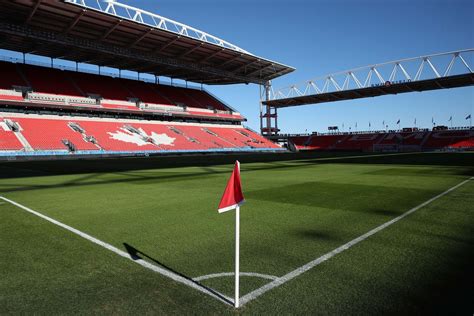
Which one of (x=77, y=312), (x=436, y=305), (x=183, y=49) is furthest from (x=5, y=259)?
(x=183, y=49)

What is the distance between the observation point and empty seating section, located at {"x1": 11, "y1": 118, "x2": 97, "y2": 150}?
35.9 m

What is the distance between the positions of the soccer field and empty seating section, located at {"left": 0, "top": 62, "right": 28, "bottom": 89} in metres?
40.9

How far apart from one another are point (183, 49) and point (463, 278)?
48296mm

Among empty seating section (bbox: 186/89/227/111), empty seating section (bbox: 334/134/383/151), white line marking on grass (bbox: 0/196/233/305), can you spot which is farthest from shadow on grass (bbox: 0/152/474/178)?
empty seating section (bbox: 334/134/383/151)

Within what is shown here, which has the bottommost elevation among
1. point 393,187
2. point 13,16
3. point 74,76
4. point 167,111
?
point 393,187

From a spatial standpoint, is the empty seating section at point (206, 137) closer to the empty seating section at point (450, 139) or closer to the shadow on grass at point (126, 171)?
the shadow on grass at point (126, 171)

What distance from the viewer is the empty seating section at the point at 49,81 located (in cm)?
4397

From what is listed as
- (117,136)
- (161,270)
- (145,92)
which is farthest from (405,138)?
(161,270)

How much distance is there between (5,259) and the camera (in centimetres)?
456

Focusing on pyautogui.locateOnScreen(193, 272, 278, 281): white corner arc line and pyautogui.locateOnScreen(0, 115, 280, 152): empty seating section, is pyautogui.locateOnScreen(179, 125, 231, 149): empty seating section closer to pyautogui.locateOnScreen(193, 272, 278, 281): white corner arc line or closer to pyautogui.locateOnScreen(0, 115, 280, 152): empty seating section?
pyautogui.locateOnScreen(0, 115, 280, 152): empty seating section

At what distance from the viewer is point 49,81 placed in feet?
151

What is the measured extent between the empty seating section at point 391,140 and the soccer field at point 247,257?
2611 inches

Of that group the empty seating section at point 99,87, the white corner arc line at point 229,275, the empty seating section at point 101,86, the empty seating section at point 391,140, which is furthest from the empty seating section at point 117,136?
the white corner arc line at point 229,275

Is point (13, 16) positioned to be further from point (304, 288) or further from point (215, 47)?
point (304, 288)
